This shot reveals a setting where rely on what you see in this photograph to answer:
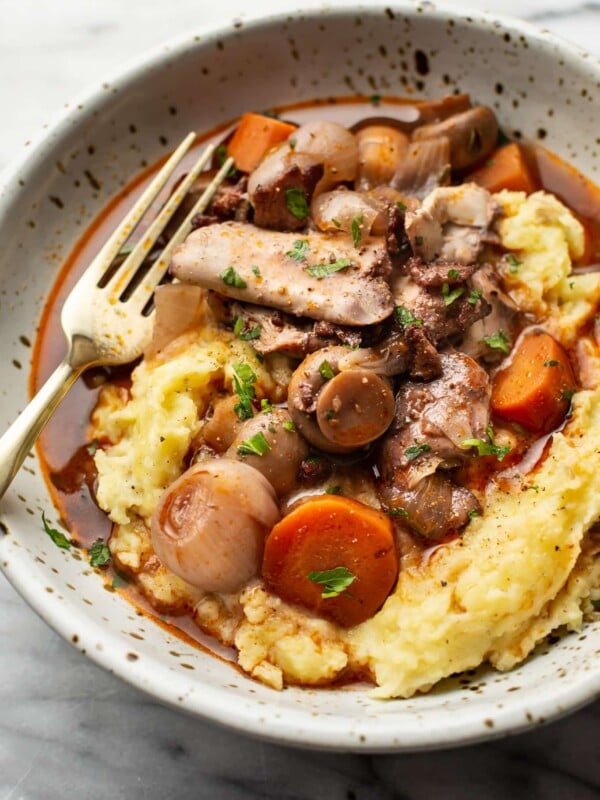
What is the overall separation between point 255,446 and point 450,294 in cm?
118

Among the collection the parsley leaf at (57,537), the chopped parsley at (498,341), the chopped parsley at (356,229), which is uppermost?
the chopped parsley at (356,229)

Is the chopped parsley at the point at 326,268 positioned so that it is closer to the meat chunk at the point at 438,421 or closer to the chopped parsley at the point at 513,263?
the meat chunk at the point at 438,421

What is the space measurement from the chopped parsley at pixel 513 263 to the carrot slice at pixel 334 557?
1481mm

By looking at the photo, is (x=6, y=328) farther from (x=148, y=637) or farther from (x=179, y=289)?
(x=148, y=637)

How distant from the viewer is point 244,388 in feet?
13.2

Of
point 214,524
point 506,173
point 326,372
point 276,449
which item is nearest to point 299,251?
point 326,372

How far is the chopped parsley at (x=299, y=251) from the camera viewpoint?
4266 millimetres

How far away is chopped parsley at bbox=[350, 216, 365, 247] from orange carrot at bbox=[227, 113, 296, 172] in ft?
2.68

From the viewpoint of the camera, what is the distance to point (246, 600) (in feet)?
12.4

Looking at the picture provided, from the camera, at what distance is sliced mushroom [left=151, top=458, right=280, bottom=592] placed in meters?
3.67

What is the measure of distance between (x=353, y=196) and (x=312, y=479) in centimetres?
142

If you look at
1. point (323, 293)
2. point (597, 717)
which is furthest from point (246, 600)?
point (597, 717)

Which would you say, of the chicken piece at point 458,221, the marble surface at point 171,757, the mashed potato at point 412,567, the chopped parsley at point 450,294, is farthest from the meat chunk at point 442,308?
the marble surface at point 171,757

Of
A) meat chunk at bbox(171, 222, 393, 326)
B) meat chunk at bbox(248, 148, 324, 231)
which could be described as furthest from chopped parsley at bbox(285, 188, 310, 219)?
meat chunk at bbox(171, 222, 393, 326)
